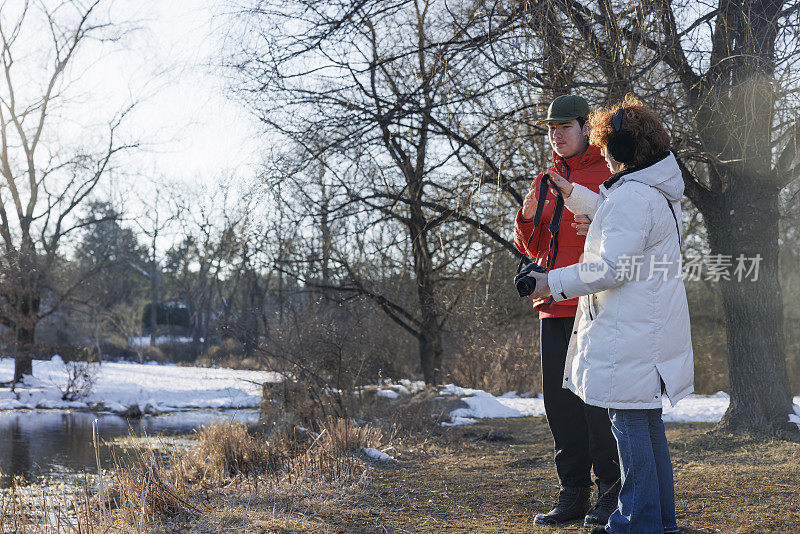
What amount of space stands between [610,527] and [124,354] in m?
→ 30.8

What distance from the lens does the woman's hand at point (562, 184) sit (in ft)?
10.0

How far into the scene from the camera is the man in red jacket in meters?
3.18

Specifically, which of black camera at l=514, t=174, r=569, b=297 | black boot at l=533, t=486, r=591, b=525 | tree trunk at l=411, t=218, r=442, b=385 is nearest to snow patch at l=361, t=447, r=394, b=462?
black boot at l=533, t=486, r=591, b=525

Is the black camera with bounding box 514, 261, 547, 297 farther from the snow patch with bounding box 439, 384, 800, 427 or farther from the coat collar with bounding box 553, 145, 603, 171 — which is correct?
the snow patch with bounding box 439, 384, 800, 427

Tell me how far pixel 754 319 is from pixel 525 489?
2.94 metres

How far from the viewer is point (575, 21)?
5211mm

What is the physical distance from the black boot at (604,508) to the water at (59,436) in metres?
3.44

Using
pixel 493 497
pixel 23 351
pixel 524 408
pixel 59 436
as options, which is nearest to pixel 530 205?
pixel 493 497

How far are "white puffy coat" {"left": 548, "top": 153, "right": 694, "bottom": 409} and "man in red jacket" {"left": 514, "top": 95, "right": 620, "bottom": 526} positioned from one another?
1.62 feet

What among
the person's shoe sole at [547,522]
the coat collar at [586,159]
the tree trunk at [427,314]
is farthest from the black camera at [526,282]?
the tree trunk at [427,314]

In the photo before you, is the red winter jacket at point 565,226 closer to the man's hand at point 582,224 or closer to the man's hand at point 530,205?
the man's hand at point 530,205

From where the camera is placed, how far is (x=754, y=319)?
19.2 ft

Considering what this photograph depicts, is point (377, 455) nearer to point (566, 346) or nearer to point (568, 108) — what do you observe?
point (566, 346)

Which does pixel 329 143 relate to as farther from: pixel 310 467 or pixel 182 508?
pixel 182 508
